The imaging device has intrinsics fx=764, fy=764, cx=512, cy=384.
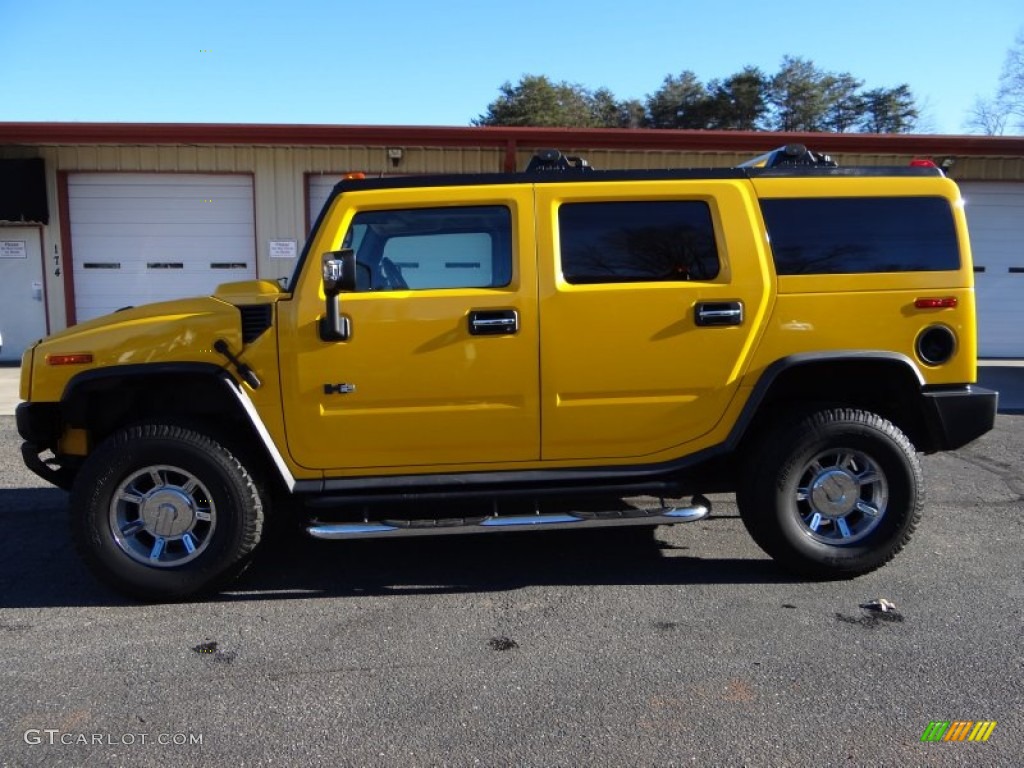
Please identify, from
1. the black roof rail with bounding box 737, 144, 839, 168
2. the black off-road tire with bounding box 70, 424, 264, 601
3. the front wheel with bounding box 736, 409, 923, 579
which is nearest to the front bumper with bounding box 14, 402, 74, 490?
the black off-road tire with bounding box 70, 424, 264, 601

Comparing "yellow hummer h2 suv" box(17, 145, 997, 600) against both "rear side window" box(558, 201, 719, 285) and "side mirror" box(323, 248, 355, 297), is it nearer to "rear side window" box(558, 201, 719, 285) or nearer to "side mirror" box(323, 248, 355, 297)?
"rear side window" box(558, 201, 719, 285)

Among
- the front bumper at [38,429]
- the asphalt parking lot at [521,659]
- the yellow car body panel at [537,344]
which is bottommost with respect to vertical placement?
the asphalt parking lot at [521,659]

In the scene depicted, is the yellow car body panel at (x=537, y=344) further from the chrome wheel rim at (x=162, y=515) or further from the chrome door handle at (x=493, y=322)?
the chrome wheel rim at (x=162, y=515)

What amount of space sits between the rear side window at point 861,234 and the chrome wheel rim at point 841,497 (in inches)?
39.7

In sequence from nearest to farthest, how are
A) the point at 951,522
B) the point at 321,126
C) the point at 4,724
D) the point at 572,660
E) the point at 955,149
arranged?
the point at 4,724 → the point at 572,660 → the point at 951,522 → the point at 321,126 → the point at 955,149

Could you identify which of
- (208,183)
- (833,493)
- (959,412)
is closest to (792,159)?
(959,412)

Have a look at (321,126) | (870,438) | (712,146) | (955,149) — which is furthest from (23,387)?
(955,149)

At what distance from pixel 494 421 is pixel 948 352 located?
2.38 metres

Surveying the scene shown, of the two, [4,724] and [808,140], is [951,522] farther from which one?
[808,140]

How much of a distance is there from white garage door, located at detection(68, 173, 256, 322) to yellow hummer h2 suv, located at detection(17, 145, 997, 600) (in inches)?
384

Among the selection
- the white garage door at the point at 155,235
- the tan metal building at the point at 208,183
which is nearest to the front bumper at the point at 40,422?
the tan metal building at the point at 208,183

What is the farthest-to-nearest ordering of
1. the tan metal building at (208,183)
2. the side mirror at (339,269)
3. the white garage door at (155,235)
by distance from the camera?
1. the white garage door at (155,235)
2. the tan metal building at (208,183)
3. the side mirror at (339,269)

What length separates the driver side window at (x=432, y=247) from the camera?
3902 mm

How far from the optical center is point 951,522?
5.12 m
